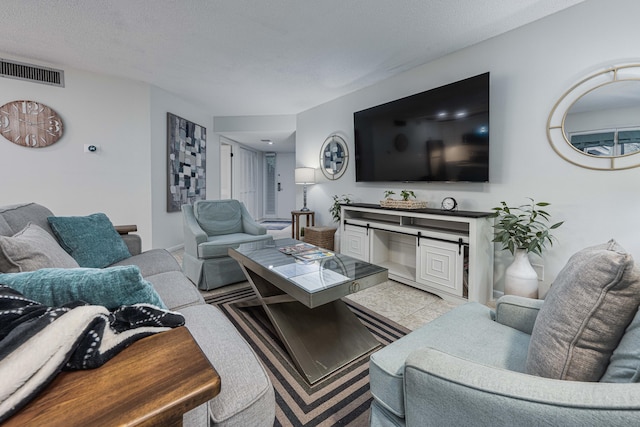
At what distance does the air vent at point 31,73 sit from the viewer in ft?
9.42

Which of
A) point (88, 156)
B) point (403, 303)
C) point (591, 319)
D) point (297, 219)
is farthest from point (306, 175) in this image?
point (591, 319)

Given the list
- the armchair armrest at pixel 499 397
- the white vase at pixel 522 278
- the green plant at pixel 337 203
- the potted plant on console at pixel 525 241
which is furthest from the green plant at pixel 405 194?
the armchair armrest at pixel 499 397

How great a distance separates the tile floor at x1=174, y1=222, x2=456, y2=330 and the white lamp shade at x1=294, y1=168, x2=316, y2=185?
2.17 m

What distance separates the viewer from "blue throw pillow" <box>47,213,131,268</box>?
1.71 metres

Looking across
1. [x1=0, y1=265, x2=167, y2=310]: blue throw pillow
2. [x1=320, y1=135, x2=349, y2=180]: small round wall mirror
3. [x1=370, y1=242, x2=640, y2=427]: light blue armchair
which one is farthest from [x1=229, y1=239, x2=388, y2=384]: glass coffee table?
[x1=320, y1=135, x2=349, y2=180]: small round wall mirror

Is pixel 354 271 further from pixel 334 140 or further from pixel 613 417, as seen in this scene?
pixel 334 140

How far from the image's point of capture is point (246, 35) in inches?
95.2

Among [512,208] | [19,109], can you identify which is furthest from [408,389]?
[19,109]

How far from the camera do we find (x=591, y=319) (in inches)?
26.5

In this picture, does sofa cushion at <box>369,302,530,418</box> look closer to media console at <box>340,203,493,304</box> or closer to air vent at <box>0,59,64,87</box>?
media console at <box>340,203,493,304</box>

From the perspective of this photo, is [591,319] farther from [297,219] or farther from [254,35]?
[297,219]

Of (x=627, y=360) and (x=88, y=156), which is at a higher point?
(x=88, y=156)

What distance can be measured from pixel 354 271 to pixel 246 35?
2.27m

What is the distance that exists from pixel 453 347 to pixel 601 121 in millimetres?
2106
